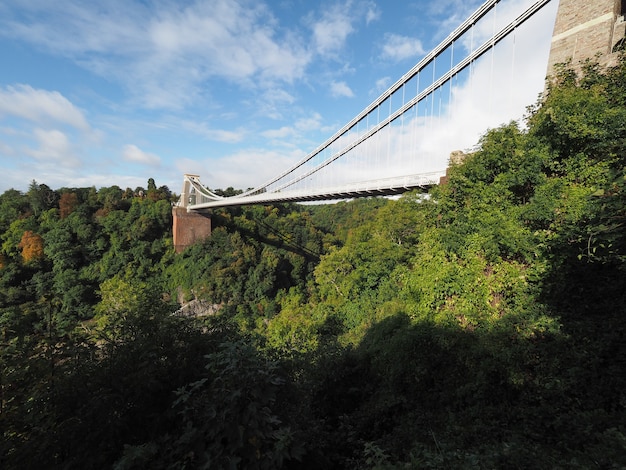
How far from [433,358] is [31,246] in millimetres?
39914

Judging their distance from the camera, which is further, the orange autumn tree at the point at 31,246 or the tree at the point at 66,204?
the tree at the point at 66,204

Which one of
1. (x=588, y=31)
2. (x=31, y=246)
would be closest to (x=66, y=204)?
(x=31, y=246)

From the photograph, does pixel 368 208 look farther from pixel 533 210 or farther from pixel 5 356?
pixel 5 356

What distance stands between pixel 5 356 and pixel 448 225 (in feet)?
28.5

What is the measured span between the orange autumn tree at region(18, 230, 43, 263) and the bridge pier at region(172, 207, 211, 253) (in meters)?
13.0

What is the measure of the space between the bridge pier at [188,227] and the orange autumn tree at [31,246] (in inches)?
513

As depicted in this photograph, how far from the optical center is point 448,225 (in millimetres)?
A: 8117

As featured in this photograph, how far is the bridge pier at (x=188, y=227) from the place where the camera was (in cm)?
3509

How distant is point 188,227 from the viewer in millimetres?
35781

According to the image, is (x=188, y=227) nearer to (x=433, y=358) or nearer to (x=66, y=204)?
(x=66, y=204)

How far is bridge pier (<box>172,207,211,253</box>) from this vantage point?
3509 centimetres

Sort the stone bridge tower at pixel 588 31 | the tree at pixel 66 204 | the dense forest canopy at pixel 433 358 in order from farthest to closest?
the tree at pixel 66 204, the stone bridge tower at pixel 588 31, the dense forest canopy at pixel 433 358

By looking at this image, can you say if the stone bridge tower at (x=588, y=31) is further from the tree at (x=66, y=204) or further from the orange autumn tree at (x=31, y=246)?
the tree at (x=66, y=204)

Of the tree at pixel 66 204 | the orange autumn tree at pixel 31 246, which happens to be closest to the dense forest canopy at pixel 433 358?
the orange autumn tree at pixel 31 246
